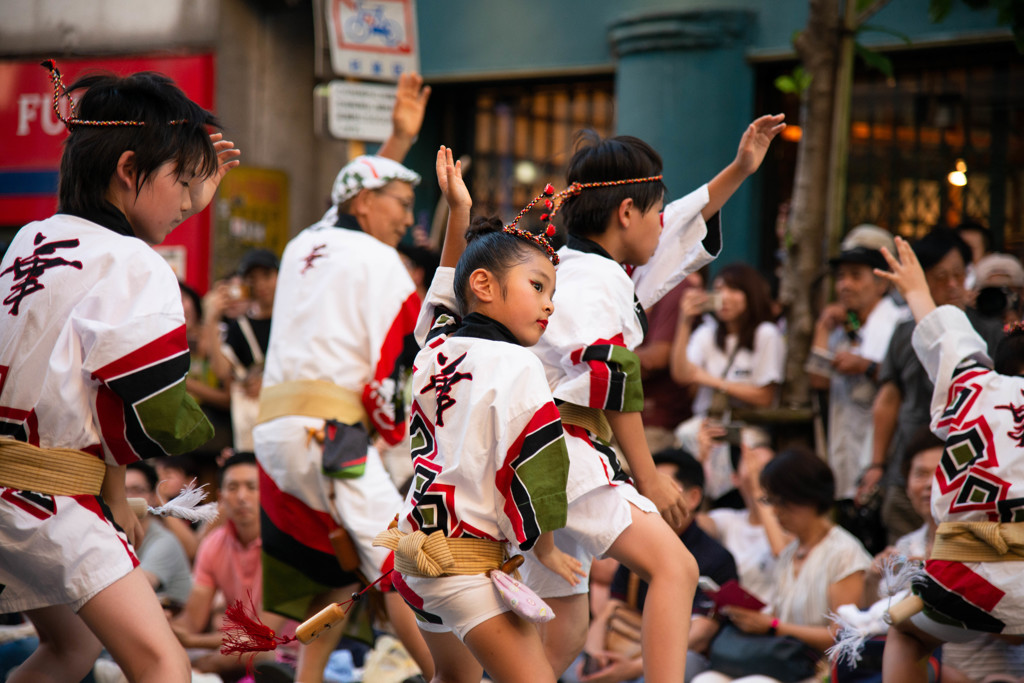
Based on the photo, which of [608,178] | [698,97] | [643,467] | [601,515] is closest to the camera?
[601,515]

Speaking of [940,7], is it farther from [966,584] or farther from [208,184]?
[208,184]

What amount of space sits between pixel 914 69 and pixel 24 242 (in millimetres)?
6503

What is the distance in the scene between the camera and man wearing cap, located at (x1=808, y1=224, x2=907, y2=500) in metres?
5.77

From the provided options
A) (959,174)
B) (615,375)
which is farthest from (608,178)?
(959,174)

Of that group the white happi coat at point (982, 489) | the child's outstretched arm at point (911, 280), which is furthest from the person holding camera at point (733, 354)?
the white happi coat at point (982, 489)

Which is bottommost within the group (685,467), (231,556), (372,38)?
(231,556)

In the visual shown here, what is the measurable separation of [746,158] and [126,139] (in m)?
1.92

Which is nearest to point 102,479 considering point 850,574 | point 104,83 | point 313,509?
point 104,83

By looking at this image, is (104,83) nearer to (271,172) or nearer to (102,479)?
(102,479)

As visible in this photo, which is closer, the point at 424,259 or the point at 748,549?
the point at 748,549

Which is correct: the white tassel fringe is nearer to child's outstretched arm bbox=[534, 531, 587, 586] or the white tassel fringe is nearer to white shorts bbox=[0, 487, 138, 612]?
white shorts bbox=[0, 487, 138, 612]

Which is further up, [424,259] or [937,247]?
[937,247]

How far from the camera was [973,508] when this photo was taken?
3.32 metres

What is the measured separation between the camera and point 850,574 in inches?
181
